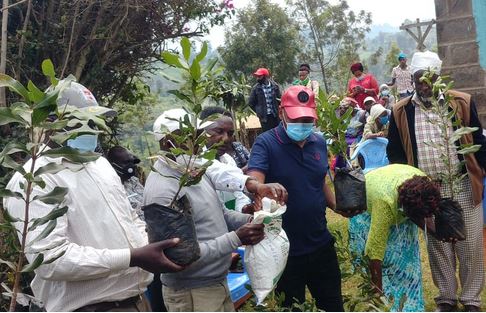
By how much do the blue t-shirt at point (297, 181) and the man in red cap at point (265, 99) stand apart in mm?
5670

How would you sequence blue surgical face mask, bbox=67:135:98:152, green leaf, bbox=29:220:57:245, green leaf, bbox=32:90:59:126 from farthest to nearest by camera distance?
1. blue surgical face mask, bbox=67:135:98:152
2. green leaf, bbox=29:220:57:245
3. green leaf, bbox=32:90:59:126

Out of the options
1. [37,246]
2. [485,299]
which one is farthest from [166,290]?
[485,299]

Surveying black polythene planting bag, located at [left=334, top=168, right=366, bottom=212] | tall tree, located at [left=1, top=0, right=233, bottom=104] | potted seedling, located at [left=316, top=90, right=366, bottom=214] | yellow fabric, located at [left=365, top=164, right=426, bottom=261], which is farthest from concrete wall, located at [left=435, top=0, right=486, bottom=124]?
black polythene planting bag, located at [left=334, top=168, right=366, bottom=212]

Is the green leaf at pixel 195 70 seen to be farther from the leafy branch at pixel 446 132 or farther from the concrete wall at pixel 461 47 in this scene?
the concrete wall at pixel 461 47

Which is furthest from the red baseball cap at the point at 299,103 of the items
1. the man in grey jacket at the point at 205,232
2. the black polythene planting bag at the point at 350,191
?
the man in grey jacket at the point at 205,232

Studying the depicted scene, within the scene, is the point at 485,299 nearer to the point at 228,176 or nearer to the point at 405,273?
the point at 405,273

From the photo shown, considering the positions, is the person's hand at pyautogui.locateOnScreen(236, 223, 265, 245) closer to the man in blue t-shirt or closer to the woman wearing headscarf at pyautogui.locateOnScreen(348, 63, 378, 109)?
the man in blue t-shirt

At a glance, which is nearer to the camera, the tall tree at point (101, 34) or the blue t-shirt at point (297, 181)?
the blue t-shirt at point (297, 181)

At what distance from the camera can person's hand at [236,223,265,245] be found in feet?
8.36

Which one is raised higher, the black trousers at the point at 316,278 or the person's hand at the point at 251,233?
the person's hand at the point at 251,233

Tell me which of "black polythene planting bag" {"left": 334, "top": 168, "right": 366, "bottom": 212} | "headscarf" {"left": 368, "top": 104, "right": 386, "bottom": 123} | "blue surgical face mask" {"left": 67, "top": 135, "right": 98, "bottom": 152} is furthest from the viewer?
"headscarf" {"left": 368, "top": 104, "right": 386, "bottom": 123}

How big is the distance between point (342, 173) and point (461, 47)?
19.0 ft

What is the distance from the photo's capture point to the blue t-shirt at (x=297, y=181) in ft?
10.6

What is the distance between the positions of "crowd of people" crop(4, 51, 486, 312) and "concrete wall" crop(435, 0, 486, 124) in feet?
14.5
